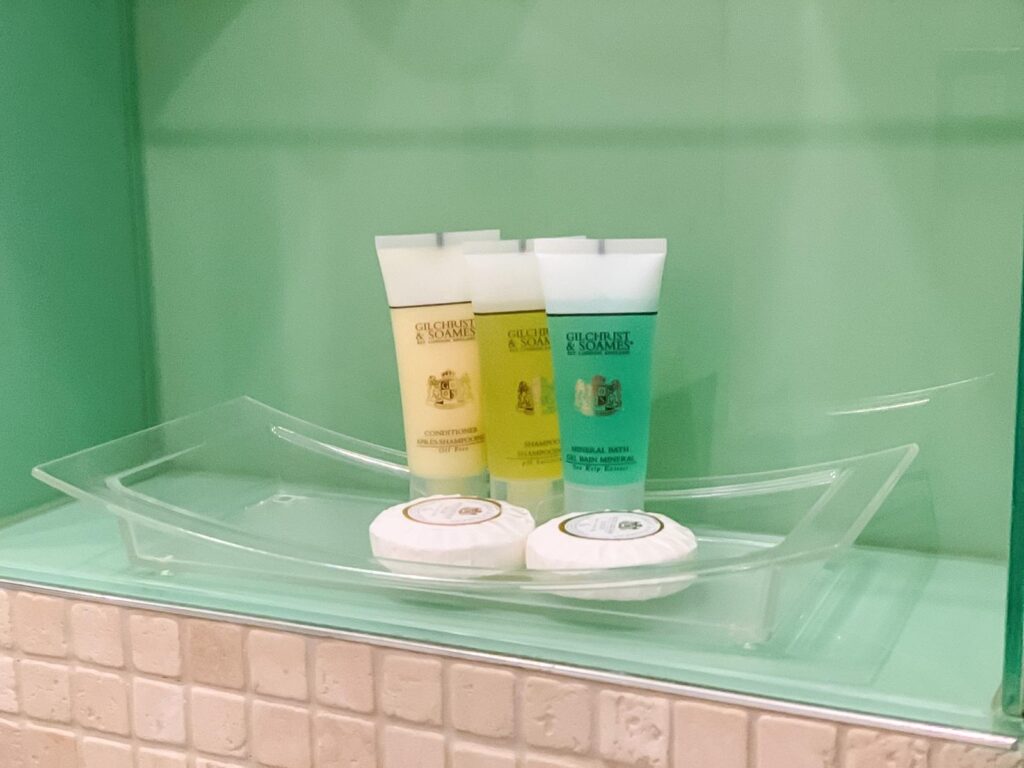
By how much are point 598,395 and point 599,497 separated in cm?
5

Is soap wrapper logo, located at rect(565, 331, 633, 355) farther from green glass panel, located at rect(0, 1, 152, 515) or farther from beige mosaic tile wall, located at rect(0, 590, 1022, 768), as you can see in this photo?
green glass panel, located at rect(0, 1, 152, 515)

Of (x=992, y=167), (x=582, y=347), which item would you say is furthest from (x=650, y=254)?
(x=992, y=167)

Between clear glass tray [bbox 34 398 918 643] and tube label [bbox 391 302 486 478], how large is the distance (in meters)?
0.06

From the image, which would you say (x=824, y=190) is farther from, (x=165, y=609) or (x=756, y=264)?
(x=165, y=609)

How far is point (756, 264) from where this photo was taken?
58cm

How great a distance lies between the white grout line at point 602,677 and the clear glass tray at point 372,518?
0.02 m

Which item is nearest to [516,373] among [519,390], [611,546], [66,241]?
[519,390]

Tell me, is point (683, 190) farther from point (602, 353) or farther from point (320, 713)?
point (320, 713)

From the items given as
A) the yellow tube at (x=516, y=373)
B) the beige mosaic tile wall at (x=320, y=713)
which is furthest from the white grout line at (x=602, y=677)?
the yellow tube at (x=516, y=373)

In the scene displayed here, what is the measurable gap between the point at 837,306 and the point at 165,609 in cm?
36

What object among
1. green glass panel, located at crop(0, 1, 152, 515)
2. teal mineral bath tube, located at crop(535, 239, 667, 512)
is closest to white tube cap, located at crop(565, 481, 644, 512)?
teal mineral bath tube, located at crop(535, 239, 667, 512)

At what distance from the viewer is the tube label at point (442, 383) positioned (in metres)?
0.57

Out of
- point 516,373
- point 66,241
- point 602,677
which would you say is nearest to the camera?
point 602,677

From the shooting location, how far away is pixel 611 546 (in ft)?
1.55
